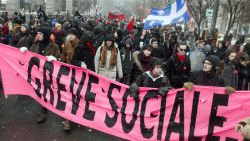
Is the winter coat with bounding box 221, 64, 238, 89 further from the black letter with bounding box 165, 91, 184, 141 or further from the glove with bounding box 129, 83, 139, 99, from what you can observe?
the glove with bounding box 129, 83, 139, 99

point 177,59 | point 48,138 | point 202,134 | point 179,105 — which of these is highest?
point 177,59

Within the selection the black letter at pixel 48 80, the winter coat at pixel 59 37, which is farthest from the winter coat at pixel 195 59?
the winter coat at pixel 59 37

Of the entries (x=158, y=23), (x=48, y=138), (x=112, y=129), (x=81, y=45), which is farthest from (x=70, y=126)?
(x=158, y=23)

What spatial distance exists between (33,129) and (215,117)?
3.12 metres

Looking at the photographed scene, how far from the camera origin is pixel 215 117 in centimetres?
542

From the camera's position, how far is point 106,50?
22.3ft

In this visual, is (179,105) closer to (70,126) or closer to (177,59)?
(177,59)

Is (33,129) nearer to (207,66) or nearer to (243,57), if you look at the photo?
(207,66)

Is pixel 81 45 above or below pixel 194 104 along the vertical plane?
above

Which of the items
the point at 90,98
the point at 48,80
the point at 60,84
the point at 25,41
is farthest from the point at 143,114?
the point at 25,41

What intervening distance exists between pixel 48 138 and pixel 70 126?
558 millimetres

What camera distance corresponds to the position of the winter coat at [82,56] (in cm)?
690

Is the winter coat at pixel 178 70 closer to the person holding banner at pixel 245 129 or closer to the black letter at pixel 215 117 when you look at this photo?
the black letter at pixel 215 117

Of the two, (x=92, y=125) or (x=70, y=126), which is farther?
(x=70, y=126)
